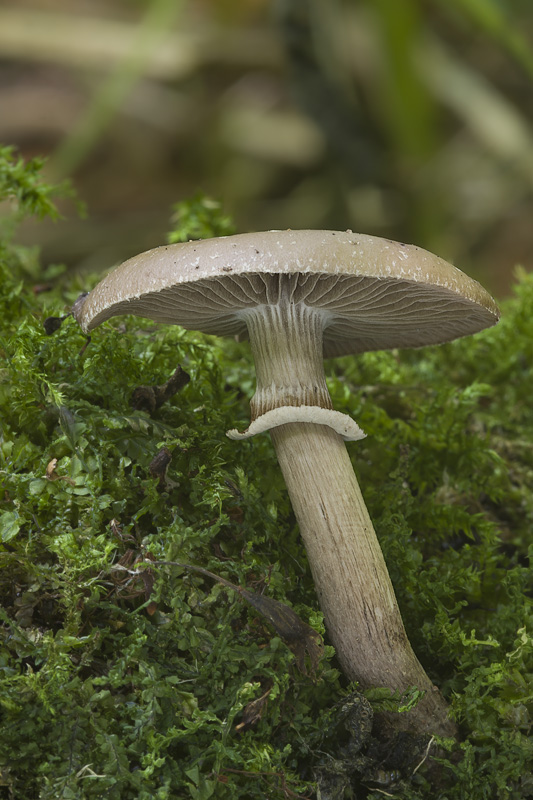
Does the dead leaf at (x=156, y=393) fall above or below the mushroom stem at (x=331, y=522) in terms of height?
above

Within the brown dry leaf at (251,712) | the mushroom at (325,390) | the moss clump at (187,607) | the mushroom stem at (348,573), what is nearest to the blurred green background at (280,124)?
the moss clump at (187,607)

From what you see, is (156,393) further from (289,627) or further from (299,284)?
(289,627)

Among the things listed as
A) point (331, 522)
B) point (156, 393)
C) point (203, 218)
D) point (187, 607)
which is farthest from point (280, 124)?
point (187, 607)

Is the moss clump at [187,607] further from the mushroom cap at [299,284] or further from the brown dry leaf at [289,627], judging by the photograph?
the mushroom cap at [299,284]

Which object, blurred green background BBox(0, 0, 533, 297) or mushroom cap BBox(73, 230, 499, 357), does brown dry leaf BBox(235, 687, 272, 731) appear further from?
blurred green background BBox(0, 0, 533, 297)

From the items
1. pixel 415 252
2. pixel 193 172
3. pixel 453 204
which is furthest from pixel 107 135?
pixel 415 252

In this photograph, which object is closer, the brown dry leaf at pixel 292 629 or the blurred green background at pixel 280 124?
the brown dry leaf at pixel 292 629

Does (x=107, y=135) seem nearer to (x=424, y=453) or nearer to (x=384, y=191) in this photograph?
(x=384, y=191)
